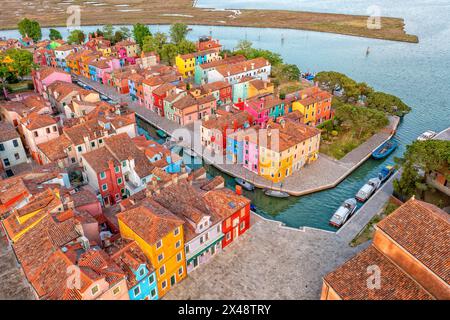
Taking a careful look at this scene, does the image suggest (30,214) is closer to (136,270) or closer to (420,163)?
(136,270)

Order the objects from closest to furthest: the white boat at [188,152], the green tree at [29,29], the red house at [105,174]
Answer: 1. the red house at [105,174]
2. the white boat at [188,152]
3. the green tree at [29,29]

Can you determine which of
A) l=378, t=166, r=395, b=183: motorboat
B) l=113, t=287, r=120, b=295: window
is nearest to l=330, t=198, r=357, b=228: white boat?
l=378, t=166, r=395, b=183: motorboat

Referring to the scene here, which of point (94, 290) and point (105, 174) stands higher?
point (94, 290)

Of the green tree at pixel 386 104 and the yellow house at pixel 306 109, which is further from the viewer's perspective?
the green tree at pixel 386 104

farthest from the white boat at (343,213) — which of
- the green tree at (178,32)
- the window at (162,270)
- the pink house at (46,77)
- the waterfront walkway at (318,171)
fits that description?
the green tree at (178,32)

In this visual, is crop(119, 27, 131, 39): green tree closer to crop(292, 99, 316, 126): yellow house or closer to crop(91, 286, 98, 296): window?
crop(292, 99, 316, 126): yellow house

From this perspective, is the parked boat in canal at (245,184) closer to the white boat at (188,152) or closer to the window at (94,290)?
the white boat at (188,152)

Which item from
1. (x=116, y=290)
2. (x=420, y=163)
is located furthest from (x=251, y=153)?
(x=116, y=290)
